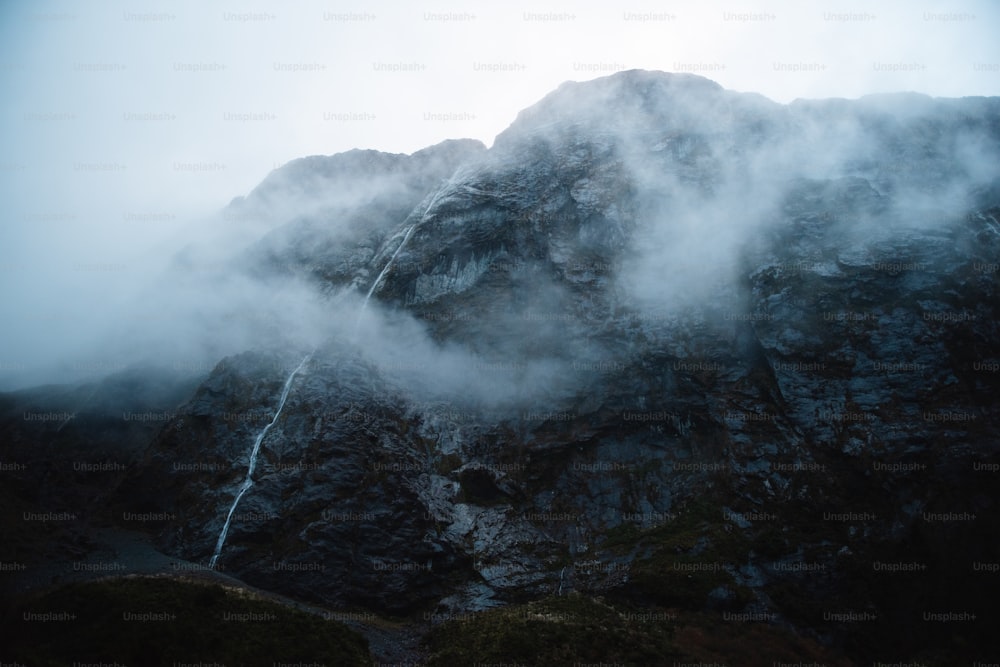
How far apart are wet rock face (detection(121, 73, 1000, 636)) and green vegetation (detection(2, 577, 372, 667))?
7.65 meters

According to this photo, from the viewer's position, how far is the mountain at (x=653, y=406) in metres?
33.5

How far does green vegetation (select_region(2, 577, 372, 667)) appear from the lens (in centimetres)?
2311

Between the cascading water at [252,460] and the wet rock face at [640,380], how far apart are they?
0.76 metres

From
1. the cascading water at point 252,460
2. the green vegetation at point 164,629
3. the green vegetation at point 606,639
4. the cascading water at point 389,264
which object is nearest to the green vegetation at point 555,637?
the green vegetation at point 606,639

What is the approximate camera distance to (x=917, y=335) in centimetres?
4162

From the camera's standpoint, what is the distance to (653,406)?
4656cm

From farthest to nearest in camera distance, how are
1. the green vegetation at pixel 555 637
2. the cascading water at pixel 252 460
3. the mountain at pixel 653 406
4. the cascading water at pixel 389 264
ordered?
the cascading water at pixel 389 264 < the cascading water at pixel 252 460 < the mountain at pixel 653 406 < the green vegetation at pixel 555 637

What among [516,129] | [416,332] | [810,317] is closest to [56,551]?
[416,332]

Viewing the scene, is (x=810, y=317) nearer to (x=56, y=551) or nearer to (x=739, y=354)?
(x=739, y=354)

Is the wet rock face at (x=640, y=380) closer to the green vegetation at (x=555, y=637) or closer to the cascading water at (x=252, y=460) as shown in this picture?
the cascading water at (x=252, y=460)

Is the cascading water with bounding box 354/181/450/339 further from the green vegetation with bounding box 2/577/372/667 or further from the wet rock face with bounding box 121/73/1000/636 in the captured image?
the green vegetation with bounding box 2/577/372/667

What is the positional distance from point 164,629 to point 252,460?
21518mm

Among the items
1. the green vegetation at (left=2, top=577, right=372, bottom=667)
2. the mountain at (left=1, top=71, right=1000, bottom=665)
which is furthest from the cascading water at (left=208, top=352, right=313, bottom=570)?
the green vegetation at (left=2, top=577, right=372, bottom=667)

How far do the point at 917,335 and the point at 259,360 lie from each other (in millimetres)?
59793
